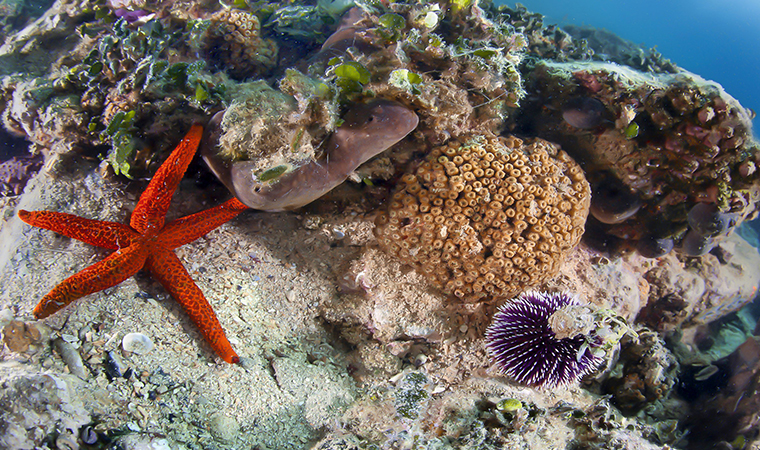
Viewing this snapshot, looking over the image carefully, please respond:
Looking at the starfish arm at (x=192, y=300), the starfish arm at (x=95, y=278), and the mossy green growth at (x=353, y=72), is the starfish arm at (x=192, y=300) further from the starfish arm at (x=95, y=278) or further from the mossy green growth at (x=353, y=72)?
the mossy green growth at (x=353, y=72)

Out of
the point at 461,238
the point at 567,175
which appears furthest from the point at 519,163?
the point at 461,238

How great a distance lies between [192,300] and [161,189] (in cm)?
101

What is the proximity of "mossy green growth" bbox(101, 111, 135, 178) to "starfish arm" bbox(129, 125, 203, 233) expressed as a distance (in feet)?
1.19

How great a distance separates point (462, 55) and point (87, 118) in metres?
3.65

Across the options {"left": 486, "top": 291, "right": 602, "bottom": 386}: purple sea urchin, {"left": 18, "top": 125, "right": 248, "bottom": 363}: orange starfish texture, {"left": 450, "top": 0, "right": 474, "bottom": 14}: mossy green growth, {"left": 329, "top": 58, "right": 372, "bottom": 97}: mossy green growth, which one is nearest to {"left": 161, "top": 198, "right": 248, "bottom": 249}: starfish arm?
{"left": 18, "top": 125, "right": 248, "bottom": 363}: orange starfish texture

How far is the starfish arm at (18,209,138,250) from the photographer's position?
278 cm

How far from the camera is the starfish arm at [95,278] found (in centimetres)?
246

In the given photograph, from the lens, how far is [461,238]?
3236 mm

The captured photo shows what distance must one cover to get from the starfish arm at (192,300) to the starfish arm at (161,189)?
0.28 metres

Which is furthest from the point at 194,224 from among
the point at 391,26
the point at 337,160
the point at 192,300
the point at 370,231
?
the point at 391,26

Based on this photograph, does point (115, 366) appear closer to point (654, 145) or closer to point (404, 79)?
point (404, 79)

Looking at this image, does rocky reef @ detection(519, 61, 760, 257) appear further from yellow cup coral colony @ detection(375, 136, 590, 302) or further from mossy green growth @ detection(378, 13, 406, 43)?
mossy green growth @ detection(378, 13, 406, 43)

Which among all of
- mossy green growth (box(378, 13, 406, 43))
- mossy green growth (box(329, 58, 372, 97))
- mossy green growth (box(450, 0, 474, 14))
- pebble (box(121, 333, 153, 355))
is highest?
mossy green growth (box(450, 0, 474, 14))

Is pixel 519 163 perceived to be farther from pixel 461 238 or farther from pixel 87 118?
pixel 87 118
